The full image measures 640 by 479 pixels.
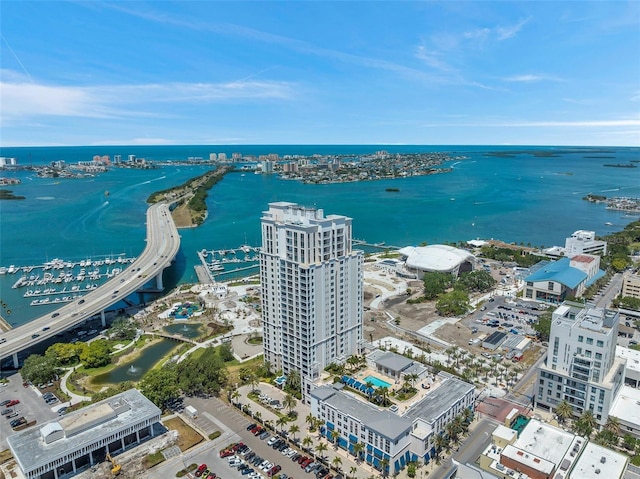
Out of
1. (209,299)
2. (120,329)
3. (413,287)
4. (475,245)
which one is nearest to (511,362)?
(413,287)

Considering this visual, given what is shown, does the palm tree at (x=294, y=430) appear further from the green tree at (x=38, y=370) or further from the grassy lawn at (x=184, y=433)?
the green tree at (x=38, y=370)

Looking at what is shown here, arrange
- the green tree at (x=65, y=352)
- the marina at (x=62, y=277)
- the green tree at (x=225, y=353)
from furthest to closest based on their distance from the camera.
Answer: the marina at (x=62, y=277) → the green tree at (x=225, y=353) → the green tree at (x=65, y=352)

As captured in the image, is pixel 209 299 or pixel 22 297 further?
pixel 22 297

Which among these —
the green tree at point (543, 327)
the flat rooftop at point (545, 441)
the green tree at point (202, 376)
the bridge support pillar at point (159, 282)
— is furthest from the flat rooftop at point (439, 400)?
the bridge support pillar at point (159, 282)

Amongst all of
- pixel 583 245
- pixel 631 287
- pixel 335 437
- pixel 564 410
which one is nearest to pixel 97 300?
pixel 335 437

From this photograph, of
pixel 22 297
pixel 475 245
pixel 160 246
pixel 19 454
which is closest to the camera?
pixel 19 454

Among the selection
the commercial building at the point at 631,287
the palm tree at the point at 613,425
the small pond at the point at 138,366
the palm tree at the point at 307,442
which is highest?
the commercial building at the point at 631,287

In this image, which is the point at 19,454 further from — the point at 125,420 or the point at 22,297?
the point at 22,297

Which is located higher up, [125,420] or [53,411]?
[125,420]
